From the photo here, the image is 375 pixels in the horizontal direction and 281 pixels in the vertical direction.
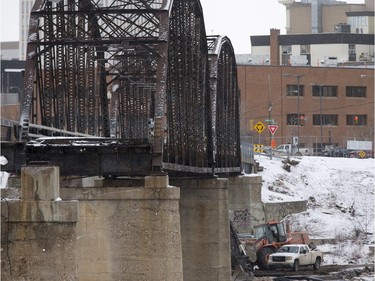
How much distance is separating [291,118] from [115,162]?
336 feet

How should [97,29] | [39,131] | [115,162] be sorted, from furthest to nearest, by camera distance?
[97,29] → [39,131] → [115,162]

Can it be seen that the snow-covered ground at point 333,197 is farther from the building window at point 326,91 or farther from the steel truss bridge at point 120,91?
the building window at point 326,91

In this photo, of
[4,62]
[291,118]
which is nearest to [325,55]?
[291,118]

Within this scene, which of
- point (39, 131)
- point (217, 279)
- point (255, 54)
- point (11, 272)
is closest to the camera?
point (11, 272)

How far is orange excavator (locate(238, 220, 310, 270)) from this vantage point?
72.8 m

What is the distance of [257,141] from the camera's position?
140 meters

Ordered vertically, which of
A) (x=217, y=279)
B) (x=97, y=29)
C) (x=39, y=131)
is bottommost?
(x=217, y=279)

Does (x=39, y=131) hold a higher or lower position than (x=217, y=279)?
higher

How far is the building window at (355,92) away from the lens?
5556 inches

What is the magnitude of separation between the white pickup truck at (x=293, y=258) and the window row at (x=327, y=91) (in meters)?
65.0

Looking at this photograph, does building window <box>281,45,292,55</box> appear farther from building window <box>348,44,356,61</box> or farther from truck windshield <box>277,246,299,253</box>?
truck windshield <box>277,246,299,253</box>

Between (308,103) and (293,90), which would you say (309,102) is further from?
(293,90)

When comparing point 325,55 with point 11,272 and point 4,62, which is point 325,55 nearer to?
point 4,62

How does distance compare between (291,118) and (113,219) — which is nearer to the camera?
(113,219)
